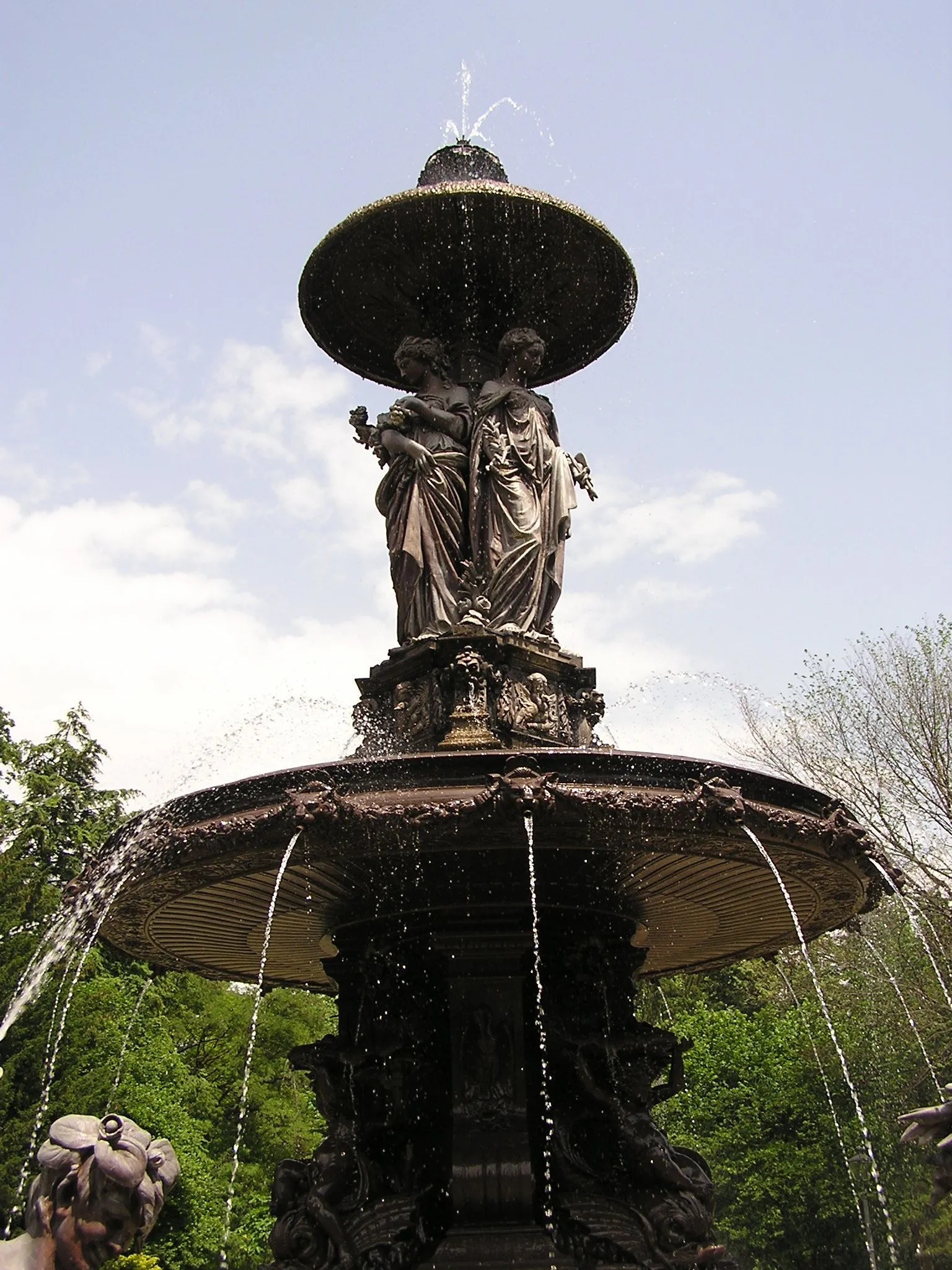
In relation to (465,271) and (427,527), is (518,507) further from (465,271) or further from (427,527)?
(465,271)

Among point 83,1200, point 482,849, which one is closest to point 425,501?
point 482,849

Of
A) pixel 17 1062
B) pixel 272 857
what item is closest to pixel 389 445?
pixel 272 857

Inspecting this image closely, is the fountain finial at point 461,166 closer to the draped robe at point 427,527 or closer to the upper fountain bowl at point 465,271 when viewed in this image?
the upper fountain bowl at point 465,271

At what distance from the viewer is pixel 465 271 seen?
879 cm

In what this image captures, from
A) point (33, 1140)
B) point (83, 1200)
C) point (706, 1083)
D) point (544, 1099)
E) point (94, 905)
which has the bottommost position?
point (83, 1200)

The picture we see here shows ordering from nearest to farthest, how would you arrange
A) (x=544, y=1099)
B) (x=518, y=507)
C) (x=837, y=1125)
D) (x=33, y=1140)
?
(x=33, y=1140), (x=544, y=1099), (x=518, y=507), (x=837, y=1125)

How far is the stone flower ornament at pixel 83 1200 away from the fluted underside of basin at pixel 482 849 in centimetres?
200

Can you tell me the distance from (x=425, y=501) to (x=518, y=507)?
2.04ft

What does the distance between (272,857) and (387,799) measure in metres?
0.75

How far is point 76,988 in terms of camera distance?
19531mm

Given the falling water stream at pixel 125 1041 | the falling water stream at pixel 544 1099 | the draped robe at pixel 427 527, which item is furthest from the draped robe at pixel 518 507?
the falling water stream at pixel 125 1041

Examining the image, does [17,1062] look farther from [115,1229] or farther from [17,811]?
[115,1229]

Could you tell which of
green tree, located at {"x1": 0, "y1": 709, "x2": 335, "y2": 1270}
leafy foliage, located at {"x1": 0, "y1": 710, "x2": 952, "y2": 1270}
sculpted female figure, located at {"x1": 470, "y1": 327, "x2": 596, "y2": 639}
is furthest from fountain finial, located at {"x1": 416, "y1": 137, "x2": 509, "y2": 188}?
leafy foliage, located at {"x1": 0, "y1": 710, "x2": 952, "y2": 1270}

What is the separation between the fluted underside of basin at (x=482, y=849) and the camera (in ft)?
17.7
